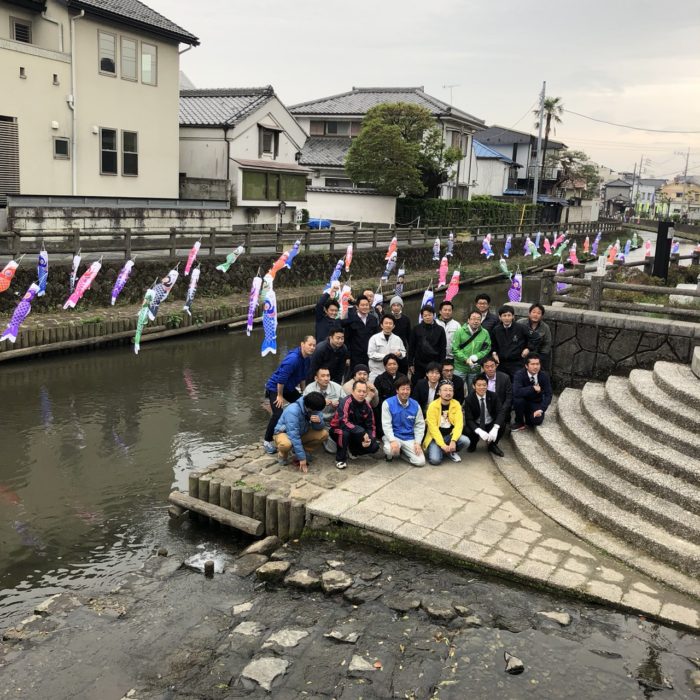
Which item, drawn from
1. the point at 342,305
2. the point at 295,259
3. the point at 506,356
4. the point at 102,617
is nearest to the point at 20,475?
the point at 102,617

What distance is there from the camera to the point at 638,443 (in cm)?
827

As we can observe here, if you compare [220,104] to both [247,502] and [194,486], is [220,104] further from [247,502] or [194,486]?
[247,502]

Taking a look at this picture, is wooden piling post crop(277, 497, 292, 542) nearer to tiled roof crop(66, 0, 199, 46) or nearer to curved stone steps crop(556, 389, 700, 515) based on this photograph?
curved stone steps crop(556, 389, 700, 515)

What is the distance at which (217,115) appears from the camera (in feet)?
105

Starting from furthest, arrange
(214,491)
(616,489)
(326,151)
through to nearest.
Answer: (326,151) < (214,491) < (616,489)

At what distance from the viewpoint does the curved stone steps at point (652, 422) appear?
7984 mm

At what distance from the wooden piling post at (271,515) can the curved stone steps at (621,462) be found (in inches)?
155

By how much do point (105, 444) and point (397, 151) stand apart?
102 ft

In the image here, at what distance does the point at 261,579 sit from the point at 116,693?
6.13 feet

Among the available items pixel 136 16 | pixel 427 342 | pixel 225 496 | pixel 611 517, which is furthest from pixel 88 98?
pixel 611 517

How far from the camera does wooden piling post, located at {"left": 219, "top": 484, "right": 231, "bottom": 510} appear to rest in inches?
325

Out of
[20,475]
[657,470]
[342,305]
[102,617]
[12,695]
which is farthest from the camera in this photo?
[342,305]

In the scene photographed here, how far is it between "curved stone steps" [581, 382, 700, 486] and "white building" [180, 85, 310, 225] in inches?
958

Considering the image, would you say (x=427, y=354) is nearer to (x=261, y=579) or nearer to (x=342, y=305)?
(x=342, y=305)
